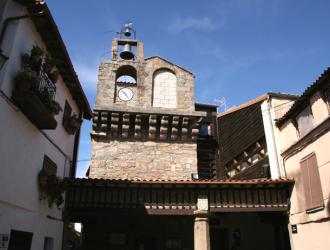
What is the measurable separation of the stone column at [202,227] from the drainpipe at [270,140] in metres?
3.25

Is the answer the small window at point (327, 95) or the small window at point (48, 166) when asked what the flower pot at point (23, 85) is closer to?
the small window at point (48, 166)

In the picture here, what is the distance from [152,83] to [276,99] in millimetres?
5742

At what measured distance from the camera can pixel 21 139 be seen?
7.74 m

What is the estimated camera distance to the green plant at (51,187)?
356 inches

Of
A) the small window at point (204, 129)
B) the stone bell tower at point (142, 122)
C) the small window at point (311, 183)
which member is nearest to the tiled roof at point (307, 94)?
the small window at point (311, 183)

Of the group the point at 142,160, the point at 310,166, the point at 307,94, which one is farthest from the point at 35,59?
the point at 310,166

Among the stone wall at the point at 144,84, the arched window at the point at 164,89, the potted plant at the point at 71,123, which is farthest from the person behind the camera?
the arched window at the point at 164,89

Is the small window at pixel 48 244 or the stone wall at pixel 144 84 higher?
the stone wall at pixel 144 84

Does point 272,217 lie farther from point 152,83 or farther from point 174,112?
point 152,83

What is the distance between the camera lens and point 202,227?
10.8 meters

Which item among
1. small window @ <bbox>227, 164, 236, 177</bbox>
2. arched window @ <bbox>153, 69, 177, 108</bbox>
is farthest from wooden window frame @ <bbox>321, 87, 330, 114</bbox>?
small window @ <bbox>227, 164, 236, 177</bbox>

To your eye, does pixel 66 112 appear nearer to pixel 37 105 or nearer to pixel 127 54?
pixel 37 105

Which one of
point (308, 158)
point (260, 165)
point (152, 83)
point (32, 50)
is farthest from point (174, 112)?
point (32, 50)

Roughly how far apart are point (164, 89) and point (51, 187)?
8.16 metres
